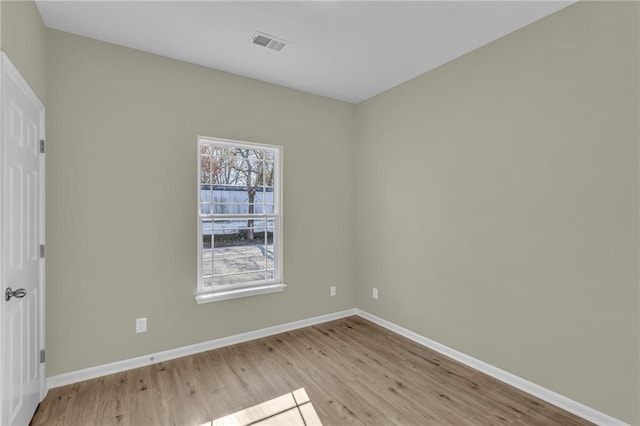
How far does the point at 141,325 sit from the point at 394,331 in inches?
102

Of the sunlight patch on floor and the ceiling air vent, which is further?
the ceiling air vent

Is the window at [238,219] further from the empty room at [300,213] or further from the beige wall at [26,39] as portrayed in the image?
the beige wall at [26,39]

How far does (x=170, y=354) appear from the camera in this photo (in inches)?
115

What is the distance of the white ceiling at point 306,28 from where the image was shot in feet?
7.25

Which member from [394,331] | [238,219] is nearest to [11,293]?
[238,219]

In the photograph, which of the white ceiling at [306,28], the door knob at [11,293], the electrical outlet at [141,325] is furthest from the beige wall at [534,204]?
the door knob at [11,293]

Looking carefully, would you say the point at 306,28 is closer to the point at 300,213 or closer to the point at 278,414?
the point at 300,213

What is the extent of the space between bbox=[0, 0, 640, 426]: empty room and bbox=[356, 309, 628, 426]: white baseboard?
0.02 metres

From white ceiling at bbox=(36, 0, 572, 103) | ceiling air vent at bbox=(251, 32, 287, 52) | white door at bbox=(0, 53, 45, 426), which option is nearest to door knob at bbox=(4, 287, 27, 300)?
white door at bbox=(0, 53, 45, 426)

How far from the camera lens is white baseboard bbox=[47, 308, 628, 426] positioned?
2.17m

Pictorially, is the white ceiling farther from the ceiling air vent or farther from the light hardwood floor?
the light hardwood floor

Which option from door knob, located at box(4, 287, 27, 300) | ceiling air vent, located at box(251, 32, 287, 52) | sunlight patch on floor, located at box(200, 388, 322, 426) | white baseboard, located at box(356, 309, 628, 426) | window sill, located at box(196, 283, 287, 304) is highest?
ceiling air vent, located at box(251, 32, 287, 52)

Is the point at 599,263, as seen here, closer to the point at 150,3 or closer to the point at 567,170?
the point at 567,170

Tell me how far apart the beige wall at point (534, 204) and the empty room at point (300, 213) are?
2 centimetres
